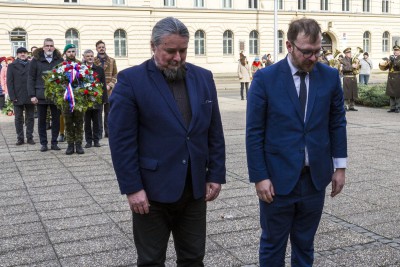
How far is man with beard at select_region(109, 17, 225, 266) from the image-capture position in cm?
327

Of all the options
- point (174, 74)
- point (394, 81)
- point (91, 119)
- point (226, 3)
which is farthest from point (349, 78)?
point (226, 3)

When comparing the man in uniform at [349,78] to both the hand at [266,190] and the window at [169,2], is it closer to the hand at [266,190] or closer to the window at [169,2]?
the hand at [266,190]

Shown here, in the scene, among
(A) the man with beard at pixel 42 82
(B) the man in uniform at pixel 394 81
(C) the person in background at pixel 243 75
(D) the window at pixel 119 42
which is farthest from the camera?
(D) the window at pixel 119 42

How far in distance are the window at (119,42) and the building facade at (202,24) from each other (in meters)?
0.07

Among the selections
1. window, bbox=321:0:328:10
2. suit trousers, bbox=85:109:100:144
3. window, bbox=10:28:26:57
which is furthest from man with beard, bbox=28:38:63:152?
window, bbox=321:0:328:10

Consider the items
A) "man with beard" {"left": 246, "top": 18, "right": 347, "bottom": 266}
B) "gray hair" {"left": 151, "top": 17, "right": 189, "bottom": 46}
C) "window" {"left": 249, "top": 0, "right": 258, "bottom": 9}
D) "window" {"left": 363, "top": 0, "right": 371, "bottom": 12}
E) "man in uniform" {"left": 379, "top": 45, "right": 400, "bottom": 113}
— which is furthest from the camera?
"window" {"left": 363, "top": 0, "right": 371, "bottom": 12}

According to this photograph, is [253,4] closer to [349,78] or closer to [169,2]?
[169,2]

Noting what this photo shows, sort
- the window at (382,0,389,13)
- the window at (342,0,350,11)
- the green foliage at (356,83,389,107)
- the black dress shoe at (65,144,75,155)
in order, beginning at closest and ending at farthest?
the black dress shoe at (65,144,75,155) < the green foliage at (356,83,389,107) < the window at (342,0,350,11) < the window at (382,0,389,13)

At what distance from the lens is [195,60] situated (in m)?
43.8

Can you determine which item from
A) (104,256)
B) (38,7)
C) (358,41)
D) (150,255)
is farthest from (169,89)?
(358,41)

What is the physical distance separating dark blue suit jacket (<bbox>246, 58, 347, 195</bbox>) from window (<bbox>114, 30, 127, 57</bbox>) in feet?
128

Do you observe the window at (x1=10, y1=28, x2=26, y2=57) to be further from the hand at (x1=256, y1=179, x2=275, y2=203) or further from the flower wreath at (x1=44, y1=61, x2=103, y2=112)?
the hand at (x1=256, y1=179, x2=275, y2=203)

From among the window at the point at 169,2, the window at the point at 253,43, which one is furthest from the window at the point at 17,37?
the window at the point at 253,43

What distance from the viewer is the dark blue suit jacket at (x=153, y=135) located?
328 cm
